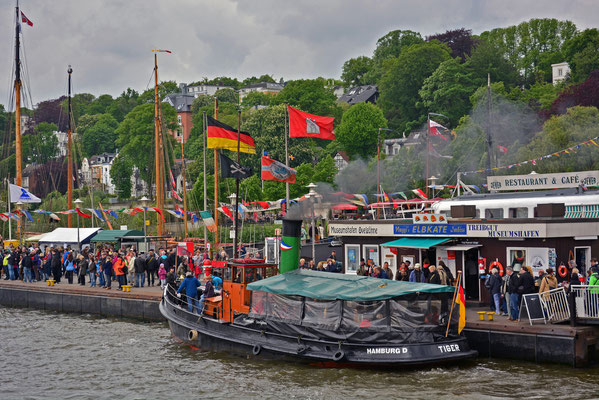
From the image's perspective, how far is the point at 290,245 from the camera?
27.3m

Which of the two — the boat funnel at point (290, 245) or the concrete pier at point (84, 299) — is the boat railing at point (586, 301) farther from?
the concrete pier at point (84, 299)

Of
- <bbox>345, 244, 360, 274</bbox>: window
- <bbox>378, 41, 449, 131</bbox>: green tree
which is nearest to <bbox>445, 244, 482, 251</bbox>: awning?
<bbox>345, 244, 360, 274</bbox>: window

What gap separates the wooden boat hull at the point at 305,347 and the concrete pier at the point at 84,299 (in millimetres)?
7513

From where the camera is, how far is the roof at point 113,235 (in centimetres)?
4719

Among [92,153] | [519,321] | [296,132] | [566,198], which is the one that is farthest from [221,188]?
[92,153]

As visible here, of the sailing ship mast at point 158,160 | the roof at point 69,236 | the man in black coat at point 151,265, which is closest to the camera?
the man in black coat at point 151,265

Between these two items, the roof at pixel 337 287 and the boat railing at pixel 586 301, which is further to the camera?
the boat railing at pixel 586 301

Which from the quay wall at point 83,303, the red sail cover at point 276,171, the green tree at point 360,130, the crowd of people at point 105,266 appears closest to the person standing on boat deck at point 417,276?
the red sail cover at point 276,171

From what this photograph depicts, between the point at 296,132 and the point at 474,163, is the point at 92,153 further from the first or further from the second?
the point at 296,132

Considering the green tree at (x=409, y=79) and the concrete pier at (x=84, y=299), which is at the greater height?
the green tree at (x=409, y=79)

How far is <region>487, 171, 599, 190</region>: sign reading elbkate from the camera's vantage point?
32.5 meters

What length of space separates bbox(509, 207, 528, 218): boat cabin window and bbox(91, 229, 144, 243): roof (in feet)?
81.2

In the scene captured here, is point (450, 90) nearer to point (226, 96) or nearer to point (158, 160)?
point (158, 160)

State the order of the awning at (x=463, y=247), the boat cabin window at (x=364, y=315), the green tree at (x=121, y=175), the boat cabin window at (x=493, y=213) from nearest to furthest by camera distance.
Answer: the boat cabin window at (x=364, y=315), the awning at (x=463, y=247), the boat cabin window at (x=493, y=213), the green tree at (x=121, y=175)
